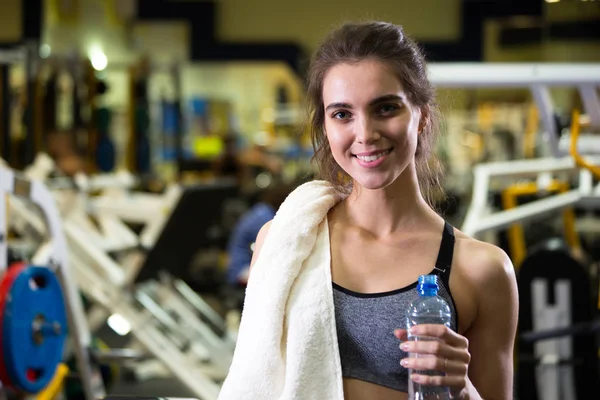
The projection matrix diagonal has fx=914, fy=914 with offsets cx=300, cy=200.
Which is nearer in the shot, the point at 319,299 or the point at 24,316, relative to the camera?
the point at 319,299

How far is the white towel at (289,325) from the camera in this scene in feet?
5.03

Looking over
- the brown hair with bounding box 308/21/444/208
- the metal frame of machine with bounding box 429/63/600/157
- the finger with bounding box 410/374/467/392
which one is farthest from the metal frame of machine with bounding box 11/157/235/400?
the finger with bounding box 410/374/467/392

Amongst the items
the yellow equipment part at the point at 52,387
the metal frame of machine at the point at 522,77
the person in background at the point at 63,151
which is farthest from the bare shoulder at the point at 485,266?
the person in background at the point at 63,151

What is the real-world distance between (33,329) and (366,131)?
82.4 inches

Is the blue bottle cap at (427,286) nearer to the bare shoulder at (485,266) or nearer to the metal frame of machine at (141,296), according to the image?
the bare shoulder at (485,266)

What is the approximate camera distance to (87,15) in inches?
432

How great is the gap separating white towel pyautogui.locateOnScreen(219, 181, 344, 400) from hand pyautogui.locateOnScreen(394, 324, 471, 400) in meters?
0.21

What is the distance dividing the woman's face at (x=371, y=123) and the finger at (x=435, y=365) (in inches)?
12.8

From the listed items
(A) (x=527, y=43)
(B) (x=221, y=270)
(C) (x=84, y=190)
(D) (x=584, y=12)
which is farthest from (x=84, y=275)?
(A) (x=527, y=43)

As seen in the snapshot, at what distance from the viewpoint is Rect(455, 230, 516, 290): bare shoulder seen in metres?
1.54

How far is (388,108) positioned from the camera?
1519 mm

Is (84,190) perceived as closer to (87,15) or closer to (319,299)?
(319,299)

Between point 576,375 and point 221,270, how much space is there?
16.0 feet

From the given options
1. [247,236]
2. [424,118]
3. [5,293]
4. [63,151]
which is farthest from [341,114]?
[63,151]
